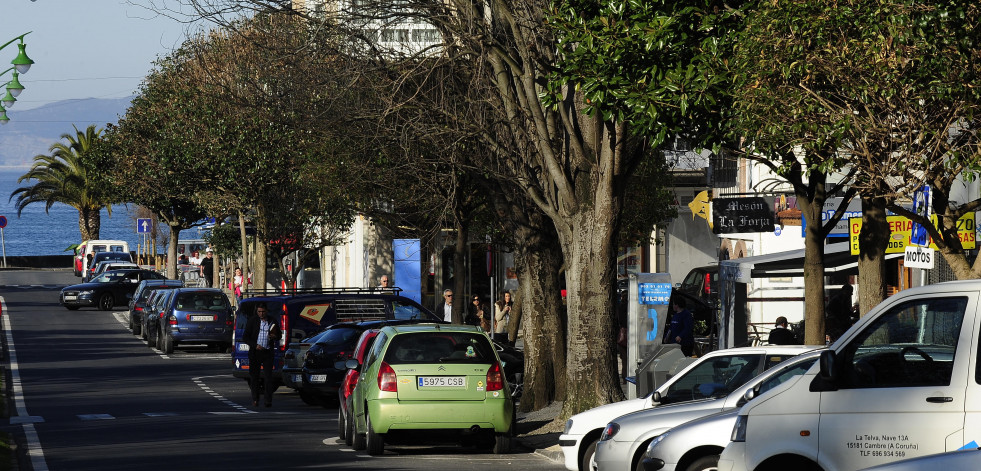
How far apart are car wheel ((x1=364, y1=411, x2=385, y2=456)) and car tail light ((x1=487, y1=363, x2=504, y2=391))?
1.28 m

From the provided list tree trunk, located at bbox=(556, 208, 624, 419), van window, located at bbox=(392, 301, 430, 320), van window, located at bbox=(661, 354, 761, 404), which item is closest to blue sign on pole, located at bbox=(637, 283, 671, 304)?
tree trunk, located at bbox=(556, 208, 624, 419)

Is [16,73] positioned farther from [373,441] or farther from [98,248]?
[98,248]

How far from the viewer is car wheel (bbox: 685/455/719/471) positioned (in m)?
10.2

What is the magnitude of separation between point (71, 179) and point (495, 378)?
66.6 meters

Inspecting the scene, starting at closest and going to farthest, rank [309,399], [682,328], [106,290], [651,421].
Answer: [651,421] < [682,328] < [309,399] < [106,290]

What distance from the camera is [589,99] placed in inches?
567

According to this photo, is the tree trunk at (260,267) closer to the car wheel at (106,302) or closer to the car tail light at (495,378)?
the car wheel at (106,302)

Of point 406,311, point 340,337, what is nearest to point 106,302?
point 406,311

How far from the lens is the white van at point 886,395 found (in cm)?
757

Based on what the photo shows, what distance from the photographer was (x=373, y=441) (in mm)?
15078

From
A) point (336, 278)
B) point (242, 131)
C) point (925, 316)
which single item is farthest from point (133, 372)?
point (336, 278)

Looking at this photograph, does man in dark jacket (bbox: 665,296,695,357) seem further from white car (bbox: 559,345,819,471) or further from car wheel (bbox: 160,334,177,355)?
car wheel (bbox: 160,334,177,355)

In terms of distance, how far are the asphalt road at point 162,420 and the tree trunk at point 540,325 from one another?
9.47ft

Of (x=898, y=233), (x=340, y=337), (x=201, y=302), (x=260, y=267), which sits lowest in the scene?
(x=340, y=337)
